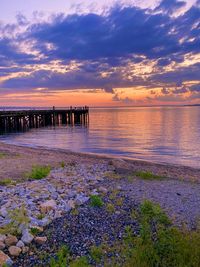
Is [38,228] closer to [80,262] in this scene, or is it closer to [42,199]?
[80,262]

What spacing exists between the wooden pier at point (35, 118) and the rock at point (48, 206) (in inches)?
1861

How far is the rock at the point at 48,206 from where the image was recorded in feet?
25.6

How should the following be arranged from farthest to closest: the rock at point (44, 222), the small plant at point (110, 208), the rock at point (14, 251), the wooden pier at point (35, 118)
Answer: the wooden pier at point (35, 118), the small plant at point (110, 208), the rock at point (44, 222), the rock at point (14, 251)

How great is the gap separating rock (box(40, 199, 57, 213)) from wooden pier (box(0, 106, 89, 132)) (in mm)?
47279

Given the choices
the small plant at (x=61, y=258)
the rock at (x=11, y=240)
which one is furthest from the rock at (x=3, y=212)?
the small plant at (x=61, y=258)

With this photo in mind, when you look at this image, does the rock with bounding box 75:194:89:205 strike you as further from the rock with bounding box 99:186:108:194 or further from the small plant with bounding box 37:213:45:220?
the small plant with bounding box 37:213:45:220

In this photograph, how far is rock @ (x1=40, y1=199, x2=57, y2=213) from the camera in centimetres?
781

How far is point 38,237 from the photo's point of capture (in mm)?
6223

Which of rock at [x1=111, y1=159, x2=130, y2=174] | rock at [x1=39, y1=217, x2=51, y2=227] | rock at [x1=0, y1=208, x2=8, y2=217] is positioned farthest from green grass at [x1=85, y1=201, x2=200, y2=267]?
rock at [x1=111, y1=159, x2=130, y2=174]

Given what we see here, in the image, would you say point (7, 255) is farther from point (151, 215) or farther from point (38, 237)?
point (151, 215)

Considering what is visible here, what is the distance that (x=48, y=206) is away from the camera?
7.92 m

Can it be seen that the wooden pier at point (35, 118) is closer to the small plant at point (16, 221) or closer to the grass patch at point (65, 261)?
the small plant at point (16, 221)

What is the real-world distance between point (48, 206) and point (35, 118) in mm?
57617

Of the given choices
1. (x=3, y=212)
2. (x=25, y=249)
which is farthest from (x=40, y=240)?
(x=3, y=212)
